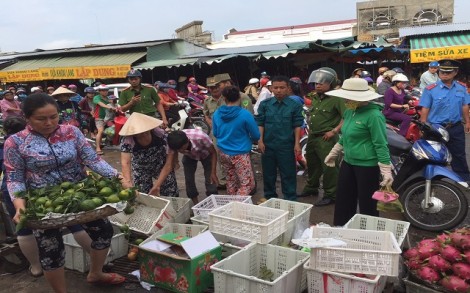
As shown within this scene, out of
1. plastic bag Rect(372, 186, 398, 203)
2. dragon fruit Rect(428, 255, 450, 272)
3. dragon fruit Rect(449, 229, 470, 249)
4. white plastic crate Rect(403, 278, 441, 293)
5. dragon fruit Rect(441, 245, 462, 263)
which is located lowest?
white plastic crate Rect(403, 278, 441, 293)

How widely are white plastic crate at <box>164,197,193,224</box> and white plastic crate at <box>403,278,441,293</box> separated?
2272mm

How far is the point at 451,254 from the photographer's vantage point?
2.87m

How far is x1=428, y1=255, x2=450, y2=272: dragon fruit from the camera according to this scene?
9.34 ft

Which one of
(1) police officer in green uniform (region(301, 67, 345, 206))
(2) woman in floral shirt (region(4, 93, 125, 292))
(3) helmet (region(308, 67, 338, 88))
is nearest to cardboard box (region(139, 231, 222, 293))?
(2) woman in floral shirt (region(4, 93, 125, 292))

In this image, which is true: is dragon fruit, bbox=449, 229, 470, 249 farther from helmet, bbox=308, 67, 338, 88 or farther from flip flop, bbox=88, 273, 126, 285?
flip flop, bbox=88, 273, 126, 285

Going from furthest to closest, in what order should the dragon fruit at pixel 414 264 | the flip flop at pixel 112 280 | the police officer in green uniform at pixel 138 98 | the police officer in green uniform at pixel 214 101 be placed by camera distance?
the police officer in green uniform at pixel 138 98 → the police officer in green uniform at pixel 214 101 → the flip flop at pixel 112 280 → the dragon fruit at pixel 414 264

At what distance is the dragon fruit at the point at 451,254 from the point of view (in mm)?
2852

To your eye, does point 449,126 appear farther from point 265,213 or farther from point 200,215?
point 200,215

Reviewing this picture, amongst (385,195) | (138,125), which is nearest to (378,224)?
(385,195)

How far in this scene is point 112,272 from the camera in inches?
150

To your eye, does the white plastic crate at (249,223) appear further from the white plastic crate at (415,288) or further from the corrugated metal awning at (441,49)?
the corrugated metal awning at (441,49)

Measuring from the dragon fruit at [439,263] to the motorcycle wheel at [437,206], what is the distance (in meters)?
1.56

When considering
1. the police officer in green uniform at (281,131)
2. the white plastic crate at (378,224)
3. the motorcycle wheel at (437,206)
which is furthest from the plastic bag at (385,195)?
the police officer in green uniform at (281,131)

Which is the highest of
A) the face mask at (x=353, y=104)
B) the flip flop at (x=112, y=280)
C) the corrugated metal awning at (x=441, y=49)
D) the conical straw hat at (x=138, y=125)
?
the corrugated metal awning at (x=441, y=49)
